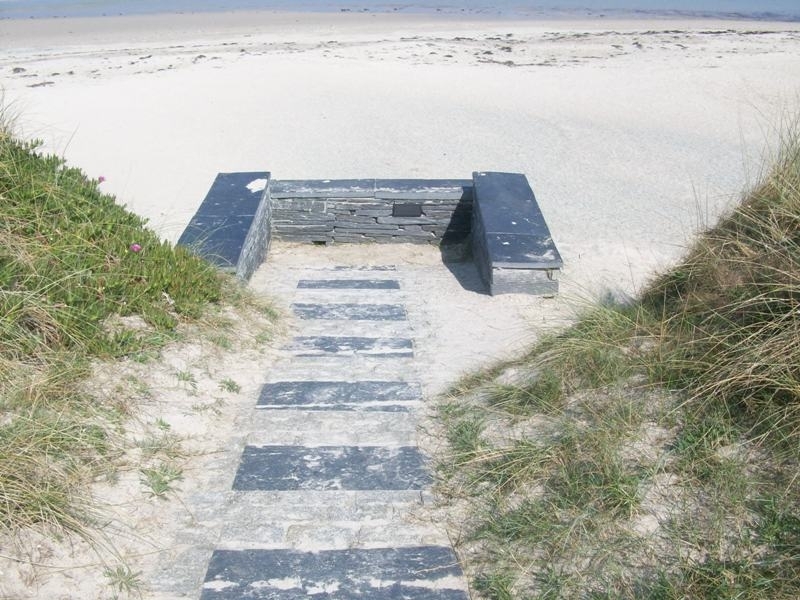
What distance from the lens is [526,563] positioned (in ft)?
11.7

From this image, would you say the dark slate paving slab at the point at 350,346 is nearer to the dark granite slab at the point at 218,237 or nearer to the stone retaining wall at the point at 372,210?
the dark granite slab at the point at 218,237

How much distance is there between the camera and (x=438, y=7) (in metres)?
30.2

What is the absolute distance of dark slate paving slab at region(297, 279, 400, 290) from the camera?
7.64 metres

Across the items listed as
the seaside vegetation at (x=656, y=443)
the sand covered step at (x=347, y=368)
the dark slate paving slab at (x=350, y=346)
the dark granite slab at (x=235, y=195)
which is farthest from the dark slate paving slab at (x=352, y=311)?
the seaside vegetation at (x=656, y=443)

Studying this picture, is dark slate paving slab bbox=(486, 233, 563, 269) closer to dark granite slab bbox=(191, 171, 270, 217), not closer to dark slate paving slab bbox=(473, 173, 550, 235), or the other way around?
dark slate paving slab bbox=(473, 173, 550, 235)

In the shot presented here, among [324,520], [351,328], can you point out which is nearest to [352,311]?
[351,328]

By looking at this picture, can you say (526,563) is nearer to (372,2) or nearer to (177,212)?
(177,212)

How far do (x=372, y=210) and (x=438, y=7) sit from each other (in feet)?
76.2

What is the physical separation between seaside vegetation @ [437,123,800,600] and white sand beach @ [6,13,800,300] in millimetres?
1393

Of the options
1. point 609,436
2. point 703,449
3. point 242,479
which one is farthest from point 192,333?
point 703,449

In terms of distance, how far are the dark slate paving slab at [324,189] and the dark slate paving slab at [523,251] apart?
1707mm

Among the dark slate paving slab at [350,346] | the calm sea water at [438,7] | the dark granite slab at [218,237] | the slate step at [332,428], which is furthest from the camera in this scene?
the calm sea water at [438,7]

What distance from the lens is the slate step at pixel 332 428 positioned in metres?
4.62

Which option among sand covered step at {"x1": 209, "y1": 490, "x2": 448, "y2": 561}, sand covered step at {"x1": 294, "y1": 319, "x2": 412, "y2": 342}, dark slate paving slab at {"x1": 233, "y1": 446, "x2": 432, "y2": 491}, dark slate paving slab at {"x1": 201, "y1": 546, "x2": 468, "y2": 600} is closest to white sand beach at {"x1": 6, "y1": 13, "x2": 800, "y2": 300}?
sand covered step at {"x1": 294, "y1": 319, "x2": 412, "y2": 342}
